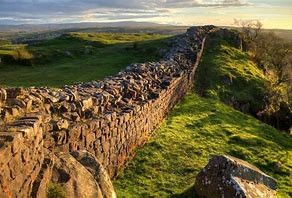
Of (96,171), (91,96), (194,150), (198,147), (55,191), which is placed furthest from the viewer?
(198,147)

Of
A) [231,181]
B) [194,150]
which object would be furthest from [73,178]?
[194,150]

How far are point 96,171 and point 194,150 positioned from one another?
9.66 m

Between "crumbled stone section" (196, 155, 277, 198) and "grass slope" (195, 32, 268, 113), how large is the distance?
886 inches

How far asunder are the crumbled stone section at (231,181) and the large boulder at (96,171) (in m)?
4.54

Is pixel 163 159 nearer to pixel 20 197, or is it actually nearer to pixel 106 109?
pixel 106 109

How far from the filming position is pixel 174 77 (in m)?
31.1

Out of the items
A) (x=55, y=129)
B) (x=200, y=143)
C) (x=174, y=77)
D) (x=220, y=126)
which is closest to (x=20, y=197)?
(x=55, y=129)

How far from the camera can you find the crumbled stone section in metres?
15.9

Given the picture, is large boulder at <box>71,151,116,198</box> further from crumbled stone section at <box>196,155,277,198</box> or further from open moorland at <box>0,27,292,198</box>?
crumbled stone section at <box>196,155,277,198</box>

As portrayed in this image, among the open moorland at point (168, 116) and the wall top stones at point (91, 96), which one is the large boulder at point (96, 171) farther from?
the wall top stones at point (91, 96)

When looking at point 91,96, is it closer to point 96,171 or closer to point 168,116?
point 96,171

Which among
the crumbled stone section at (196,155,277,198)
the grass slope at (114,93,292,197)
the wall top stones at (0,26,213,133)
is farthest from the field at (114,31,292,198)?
the wall top stones at (0,26,213,133)

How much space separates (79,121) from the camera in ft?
49.2

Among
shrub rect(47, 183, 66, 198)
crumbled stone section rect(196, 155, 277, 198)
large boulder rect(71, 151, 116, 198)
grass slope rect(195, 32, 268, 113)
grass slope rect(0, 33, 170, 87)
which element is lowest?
grass slope rect(195, 32, 268, 113)
